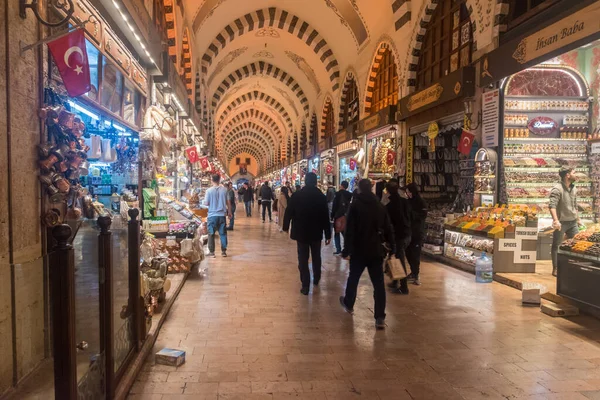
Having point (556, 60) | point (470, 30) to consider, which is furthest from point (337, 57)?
point (556, 60)

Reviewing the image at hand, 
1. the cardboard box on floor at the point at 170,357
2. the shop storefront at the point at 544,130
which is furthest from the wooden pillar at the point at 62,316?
the shop storefront at the point at 544,130

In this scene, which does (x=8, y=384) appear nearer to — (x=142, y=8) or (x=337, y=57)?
(x=142, y=8)

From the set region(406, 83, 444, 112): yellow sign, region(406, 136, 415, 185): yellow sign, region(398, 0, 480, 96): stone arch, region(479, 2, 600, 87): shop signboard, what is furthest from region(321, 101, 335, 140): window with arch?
region(479, 2, 600, 87): shop signboard

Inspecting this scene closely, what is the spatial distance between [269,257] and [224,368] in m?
4.70

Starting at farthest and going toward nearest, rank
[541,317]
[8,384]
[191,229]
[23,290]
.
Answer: [191,229] → [541,317] → [23,290] → [8,384]

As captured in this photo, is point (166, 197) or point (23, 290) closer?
point (23, 290)

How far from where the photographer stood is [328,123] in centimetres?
1861

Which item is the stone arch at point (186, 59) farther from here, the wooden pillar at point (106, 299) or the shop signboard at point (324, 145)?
the wooden pillar at point (106, 299)

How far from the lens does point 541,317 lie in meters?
4.36

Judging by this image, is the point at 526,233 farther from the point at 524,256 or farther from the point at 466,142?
the point at 466,142

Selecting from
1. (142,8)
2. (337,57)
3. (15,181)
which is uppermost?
(337,57)

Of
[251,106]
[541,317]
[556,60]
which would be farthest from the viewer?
[251,106]

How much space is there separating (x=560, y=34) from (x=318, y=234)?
3.40m

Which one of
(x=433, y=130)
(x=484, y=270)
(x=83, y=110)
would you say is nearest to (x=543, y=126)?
(x=433, y=130)
